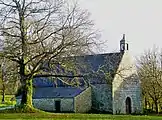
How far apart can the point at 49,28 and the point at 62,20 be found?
4.83ft

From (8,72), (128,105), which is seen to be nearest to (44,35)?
(8,72)

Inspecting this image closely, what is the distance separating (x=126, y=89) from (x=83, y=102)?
23.7 feet

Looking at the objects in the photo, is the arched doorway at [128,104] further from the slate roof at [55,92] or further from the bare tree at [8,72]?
Answer: the bare tree at [8,72]

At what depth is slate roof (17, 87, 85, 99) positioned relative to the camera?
52322 millimetres

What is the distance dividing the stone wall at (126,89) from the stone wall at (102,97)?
2.33 ft

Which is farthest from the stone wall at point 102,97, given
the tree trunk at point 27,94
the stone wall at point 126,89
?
the tree trunk at point 27,94

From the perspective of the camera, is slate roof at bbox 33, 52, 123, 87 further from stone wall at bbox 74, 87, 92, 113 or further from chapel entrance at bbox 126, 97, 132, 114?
chapel entrance at bbox 126, 97, 132, 114

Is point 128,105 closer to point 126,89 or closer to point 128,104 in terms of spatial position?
point 128,104

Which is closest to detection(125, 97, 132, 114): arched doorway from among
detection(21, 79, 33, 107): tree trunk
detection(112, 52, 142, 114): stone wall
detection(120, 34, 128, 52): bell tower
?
detection(112, 52, 142, 114): stone wall

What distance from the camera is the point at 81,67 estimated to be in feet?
122

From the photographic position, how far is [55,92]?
5459cm

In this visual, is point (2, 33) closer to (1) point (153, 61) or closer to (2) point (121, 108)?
(2) point (121, 108)

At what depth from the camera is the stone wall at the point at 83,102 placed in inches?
2015

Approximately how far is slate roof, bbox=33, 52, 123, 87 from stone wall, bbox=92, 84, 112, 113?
970 mm
